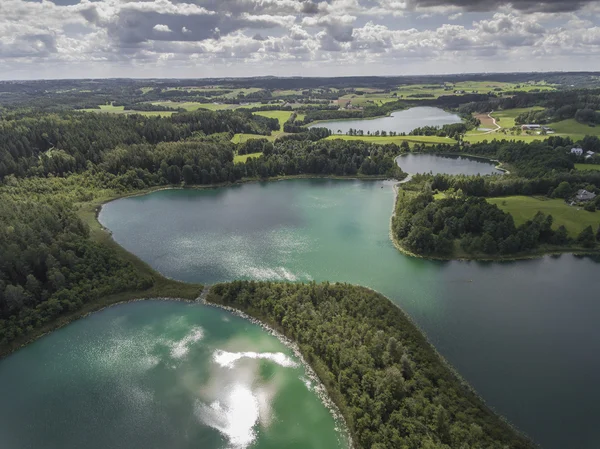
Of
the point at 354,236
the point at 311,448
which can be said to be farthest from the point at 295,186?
the point at 311,448

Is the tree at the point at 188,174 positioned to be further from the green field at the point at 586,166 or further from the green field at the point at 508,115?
the green field at the point at 508,115

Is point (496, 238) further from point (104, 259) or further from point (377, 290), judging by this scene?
point (104, 259)

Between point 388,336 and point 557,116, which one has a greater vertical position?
point 557,116

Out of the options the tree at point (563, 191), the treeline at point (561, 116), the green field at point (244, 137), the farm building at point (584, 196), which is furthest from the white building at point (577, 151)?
the green field at point (244, 137)

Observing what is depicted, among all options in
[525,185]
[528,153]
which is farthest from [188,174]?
[528,153]

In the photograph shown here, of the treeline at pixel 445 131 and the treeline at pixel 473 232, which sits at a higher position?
the treeline at pixel 445 131

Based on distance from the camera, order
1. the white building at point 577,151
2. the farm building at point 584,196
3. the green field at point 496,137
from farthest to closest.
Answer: the green field at point 496,137, the white building at point 577,151, the farm building at point 584,196
